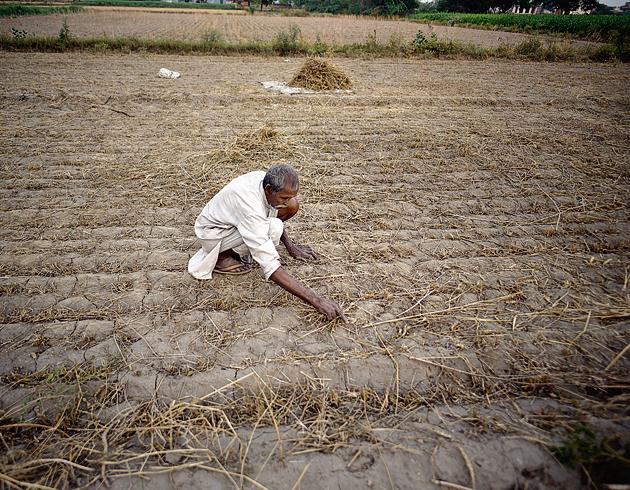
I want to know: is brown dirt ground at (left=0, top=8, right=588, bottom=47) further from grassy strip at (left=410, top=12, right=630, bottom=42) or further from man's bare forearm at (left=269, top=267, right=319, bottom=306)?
man's bare forearm at (left=269, top=267, right=319, bottom=306)

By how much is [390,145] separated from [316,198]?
1942 millimetres

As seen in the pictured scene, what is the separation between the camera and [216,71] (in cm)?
1030

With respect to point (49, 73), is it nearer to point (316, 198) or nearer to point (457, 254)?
point (316, 198)

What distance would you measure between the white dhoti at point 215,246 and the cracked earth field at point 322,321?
0.13m

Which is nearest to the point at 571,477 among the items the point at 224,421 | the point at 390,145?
the point at 224,421

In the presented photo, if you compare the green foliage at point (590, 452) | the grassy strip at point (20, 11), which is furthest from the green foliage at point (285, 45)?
the grassy strip at point (20, 11)

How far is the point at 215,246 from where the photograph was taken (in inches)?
110

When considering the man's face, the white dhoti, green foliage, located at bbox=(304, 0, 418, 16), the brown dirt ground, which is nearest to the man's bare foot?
the white dhoti

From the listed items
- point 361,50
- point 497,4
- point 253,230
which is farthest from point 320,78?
point 497,4

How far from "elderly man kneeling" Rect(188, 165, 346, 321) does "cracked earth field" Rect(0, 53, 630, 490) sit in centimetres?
17

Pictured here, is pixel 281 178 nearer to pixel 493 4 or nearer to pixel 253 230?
pixel 253 230

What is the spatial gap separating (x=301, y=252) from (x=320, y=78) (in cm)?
639

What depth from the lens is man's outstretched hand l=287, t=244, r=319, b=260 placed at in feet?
9.87

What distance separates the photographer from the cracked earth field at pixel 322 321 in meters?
1.79
